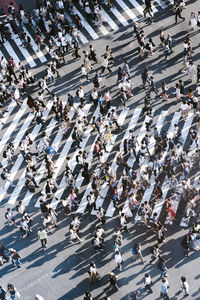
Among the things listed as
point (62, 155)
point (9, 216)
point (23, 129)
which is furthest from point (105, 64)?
point (9, 216)

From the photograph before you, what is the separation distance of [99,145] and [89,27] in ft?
45.1

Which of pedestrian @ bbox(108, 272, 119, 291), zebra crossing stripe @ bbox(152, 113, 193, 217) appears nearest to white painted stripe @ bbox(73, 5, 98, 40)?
zebra crossing stripe @ bbox(152, 113, 193, 217)

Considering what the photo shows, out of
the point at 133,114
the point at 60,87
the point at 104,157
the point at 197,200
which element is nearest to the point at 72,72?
the point at 60,87

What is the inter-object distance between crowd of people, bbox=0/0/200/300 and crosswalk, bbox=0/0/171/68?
18.7 inches

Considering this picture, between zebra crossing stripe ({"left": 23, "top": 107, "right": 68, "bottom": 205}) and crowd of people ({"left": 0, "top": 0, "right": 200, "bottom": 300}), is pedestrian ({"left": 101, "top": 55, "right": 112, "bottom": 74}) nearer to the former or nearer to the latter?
crowd of people ({"left": 0, "top": 0, "right": 200, "bottom": 300})

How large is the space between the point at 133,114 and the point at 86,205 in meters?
7.71

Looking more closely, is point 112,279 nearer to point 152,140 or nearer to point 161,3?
point 152,140

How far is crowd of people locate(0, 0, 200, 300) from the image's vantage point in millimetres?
29500

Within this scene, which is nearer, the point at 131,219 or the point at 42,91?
the point at 131,219

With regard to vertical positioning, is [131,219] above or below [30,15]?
below

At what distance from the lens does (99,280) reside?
28250 millimetres

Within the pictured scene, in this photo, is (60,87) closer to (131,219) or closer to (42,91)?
(42,91)

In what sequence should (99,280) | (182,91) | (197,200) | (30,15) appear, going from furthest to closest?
(30,15) < (182,91) < (197,200) < (99,280)

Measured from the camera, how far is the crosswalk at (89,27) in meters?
42.2
